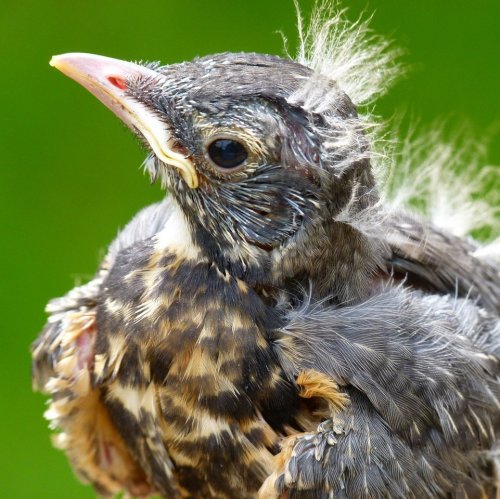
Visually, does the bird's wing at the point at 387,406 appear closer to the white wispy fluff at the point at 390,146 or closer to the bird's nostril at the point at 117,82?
the white wispy fluff at the point at 390,146

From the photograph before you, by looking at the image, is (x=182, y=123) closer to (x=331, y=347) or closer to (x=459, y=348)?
(x=331, y=347)

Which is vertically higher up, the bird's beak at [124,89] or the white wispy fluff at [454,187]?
the bird's beak at [124,89]

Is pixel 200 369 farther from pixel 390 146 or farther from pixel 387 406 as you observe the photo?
pixel 390 146

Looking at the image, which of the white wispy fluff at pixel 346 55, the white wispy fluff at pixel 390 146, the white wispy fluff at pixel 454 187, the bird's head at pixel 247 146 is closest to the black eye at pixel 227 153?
the bird's head at pixel 247 146

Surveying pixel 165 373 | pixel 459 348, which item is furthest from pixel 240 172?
pixel 459 348

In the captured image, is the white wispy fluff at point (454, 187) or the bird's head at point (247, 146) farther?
the white wispy fluff at point (454, 187)
